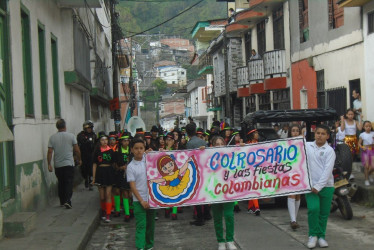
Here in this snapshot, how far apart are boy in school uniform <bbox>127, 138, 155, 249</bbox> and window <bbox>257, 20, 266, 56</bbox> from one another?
22.5 m

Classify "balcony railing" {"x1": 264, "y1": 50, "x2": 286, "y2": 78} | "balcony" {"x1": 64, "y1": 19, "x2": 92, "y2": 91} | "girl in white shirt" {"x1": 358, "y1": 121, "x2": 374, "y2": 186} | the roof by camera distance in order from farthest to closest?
"balcony railing" {"x1": 264, "y1": 50, "x2": 286, "y2": 78} < "balcony" {"x1": 64, "y1": 19, "x2": 92, "y2": 91} < "girl in white shirt" {"x1": 358, "y1": 121, "x2": 374, "y2": 186} < the roof

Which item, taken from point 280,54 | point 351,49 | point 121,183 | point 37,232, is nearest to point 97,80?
point 280,54

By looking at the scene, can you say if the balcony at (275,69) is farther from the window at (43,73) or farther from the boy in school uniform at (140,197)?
the boy in school uniform at (140,197)

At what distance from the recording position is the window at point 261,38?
2928 centimetres

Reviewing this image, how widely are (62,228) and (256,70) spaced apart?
19430 mm

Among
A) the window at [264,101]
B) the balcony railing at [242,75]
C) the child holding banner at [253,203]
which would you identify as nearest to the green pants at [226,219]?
the child holding banner at [253,203]

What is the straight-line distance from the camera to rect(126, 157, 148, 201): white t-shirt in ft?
25.1

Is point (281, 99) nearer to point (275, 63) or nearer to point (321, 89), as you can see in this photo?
point (275, 63)

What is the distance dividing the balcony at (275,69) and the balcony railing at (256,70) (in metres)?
1.07

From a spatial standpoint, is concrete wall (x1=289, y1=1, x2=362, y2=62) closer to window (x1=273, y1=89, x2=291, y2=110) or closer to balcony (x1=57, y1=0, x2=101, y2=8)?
window (x1=273, y1=89, x2=291, y2=110)

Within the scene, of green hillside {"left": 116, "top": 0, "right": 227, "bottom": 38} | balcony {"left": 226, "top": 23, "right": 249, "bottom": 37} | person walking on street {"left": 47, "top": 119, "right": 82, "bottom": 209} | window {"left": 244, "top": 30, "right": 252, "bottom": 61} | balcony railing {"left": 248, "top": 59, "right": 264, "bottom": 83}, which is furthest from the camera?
green hillside {"left": 116, "top": 0, "right": 227, "bottom": 38}

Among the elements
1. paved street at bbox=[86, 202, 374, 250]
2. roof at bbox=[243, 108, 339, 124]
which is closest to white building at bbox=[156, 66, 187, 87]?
roof at bbox=[243, 108, 339, 124]

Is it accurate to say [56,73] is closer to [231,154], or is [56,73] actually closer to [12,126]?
[12,126]

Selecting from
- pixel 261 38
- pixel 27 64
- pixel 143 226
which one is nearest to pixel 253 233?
pixel 143 226
